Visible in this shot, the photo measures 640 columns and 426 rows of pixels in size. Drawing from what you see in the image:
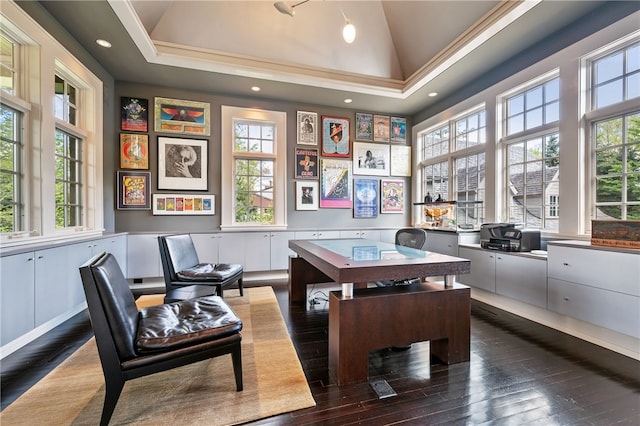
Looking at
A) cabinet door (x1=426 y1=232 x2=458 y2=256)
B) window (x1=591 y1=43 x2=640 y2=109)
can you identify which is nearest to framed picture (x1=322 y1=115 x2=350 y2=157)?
cabinet door (x1=426 y1=232 x2=458 y2=256)

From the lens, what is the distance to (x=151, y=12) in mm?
3357

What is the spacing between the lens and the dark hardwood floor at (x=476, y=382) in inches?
59.6

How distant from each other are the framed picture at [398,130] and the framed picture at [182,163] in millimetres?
3655

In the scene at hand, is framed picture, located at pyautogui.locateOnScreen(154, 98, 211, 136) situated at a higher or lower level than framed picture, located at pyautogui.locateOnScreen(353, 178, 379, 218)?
higher

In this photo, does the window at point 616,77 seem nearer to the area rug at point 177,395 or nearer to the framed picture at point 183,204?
the area rug at point 177,395

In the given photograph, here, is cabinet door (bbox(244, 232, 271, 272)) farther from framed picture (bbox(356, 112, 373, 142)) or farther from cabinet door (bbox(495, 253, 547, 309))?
cabinet door (bbox(495, 253, 547, 309))

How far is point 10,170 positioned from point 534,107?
5797 millimetres

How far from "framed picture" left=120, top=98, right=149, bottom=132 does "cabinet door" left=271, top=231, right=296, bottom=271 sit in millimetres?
2707

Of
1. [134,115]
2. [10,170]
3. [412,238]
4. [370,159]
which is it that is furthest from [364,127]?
[10,170]

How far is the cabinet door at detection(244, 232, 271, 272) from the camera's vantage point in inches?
173

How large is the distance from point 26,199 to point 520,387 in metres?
4.43

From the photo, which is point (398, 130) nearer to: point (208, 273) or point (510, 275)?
point (510, 275)

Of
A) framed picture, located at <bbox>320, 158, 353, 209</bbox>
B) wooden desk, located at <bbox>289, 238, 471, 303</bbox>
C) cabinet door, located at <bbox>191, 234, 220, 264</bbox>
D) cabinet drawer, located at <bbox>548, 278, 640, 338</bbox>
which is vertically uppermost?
framed picture, located at <bbox>320, 158, 353, 209</bbox>

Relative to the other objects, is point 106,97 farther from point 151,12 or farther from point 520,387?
point 520,387
